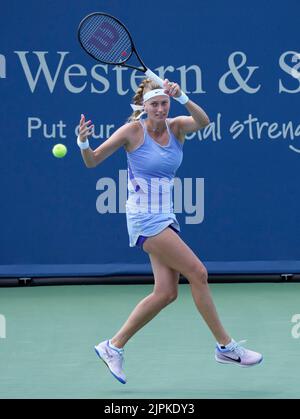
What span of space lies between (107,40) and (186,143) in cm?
297

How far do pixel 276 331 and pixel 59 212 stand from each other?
2.66 meters

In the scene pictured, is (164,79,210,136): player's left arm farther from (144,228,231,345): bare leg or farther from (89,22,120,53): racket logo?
(89,22,120,53): racket logo

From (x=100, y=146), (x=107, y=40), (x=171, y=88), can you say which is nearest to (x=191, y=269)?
(x=100, y=146)

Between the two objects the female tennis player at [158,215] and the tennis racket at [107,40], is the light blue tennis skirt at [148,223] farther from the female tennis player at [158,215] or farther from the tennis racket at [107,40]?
the tennis racket at [107,40]

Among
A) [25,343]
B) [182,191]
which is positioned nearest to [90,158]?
[25,343]

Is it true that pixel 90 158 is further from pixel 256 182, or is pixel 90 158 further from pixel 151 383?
pixel 256 182

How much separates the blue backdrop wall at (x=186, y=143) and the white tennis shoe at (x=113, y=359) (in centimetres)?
347

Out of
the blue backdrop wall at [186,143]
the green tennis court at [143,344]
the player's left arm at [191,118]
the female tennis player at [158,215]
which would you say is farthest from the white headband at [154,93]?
the blue backdrop wall at [186,143]

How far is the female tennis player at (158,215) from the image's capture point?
6074 millimetres

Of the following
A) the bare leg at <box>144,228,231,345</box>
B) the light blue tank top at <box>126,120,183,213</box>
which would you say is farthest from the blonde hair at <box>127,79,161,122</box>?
the bare leg at <box>144,228,231,345</box>

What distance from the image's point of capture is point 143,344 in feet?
23.8

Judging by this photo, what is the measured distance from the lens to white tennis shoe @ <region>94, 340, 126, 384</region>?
19.9ft

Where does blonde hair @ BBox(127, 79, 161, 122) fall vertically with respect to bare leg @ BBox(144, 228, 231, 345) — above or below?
above

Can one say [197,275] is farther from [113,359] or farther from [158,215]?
[113,359]
